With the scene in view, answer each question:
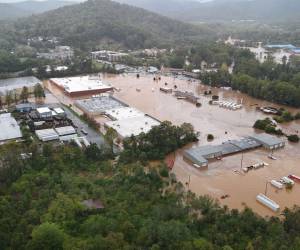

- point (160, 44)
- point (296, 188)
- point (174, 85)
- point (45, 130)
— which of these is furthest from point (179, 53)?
point (296, 188)

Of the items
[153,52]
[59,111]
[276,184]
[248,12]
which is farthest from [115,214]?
[248,12]

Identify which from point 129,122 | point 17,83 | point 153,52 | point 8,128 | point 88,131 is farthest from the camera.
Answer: point 153,52

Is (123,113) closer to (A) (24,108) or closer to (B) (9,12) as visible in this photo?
(A) (24,108)

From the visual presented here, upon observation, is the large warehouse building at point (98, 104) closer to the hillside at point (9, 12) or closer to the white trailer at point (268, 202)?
the white trailer at point (268, 202)

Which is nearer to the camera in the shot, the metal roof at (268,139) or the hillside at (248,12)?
the metal roof at (268,139)

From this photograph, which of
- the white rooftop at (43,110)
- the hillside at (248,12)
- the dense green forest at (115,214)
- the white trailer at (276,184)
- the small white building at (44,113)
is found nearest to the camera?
the dense green forest at (115,214)

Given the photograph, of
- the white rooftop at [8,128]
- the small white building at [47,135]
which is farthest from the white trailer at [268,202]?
the white rooftop at [8,128]

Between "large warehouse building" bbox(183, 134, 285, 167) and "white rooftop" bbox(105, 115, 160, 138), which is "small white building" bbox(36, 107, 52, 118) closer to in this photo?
"white rooftop" bbox(105, 115, 160, 138)

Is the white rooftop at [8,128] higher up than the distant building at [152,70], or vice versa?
the distant building at [152,70]
